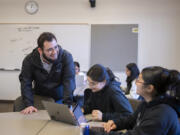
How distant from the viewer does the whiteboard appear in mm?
4891

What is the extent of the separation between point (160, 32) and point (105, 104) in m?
3.45

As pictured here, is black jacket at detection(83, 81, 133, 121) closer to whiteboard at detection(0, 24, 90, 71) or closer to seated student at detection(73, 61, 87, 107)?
seated student at detection(73, 61, 87, 107)

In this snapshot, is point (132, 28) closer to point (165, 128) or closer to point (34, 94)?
point (34, 94)

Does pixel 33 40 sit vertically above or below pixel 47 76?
above

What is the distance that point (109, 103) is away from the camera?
1865mm

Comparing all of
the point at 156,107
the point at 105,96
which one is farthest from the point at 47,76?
the point at 156,107

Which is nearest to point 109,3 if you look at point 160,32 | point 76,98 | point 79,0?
point 79,0

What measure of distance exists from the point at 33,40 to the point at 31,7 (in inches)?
31.3

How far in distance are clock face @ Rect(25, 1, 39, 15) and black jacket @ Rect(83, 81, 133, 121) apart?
3.62m

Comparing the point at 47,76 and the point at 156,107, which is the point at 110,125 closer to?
the point at 156,107

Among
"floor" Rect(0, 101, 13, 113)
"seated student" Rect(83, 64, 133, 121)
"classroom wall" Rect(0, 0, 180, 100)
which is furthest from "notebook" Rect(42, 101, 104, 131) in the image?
"classroom wall" Rect(0, 0, 180, 100)

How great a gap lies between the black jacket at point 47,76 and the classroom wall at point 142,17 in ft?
9.50

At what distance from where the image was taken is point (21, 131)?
4.73 ft

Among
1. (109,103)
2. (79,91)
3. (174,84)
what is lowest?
(79,91)
